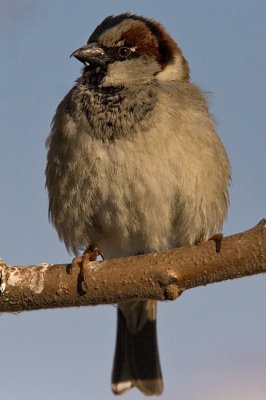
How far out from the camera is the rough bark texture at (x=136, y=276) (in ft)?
7.91

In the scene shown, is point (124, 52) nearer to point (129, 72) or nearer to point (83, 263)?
point (129, 72)

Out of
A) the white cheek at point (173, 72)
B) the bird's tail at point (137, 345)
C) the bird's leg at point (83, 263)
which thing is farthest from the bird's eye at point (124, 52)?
the bird's tail at point (137, 345)

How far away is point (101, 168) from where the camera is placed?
333cm

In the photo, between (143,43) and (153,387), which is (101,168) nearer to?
(143,43)

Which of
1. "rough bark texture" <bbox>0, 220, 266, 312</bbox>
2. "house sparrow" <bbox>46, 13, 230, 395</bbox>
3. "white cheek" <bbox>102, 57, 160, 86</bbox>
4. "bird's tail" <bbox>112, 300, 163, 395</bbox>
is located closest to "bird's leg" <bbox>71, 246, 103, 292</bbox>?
"rough bark texture" <bbox>0, 220, 266, 312</bbox>

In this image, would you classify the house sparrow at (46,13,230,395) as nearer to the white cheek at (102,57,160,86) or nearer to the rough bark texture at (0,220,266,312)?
the white cheek at (102,57,160,86)

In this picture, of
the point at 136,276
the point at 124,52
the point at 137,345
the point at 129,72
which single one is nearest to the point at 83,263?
the point at 136,276

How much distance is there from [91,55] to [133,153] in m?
0.63

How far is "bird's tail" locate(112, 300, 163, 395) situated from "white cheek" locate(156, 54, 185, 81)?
1.24 metres

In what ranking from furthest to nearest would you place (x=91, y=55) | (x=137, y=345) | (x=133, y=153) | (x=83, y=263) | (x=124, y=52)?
(x=137, y=345) → (x=124, y=52) → (x=91, y=55) → (x=133, y=153) → (x=83, y=263)

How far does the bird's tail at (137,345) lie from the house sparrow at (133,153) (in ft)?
0.58

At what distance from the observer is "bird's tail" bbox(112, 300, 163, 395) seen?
4066 mm

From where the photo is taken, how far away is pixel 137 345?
Result: 4180 millimetres

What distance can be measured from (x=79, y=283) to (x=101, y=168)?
866 mm
